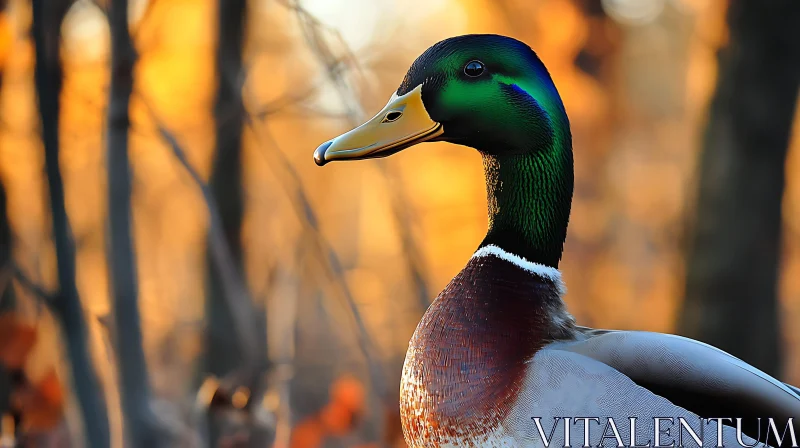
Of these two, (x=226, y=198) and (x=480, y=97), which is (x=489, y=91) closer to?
(x=480, y=97)

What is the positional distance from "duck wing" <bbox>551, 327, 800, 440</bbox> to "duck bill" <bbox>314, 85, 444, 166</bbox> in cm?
50

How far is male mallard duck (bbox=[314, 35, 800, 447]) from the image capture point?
59.8 inches

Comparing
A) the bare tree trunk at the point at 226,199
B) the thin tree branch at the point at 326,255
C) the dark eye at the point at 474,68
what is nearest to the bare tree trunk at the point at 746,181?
the thin tree branch at the point at 326,255

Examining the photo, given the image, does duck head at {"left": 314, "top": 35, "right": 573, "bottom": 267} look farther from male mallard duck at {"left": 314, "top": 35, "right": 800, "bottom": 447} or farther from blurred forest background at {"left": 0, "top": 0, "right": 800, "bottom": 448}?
blurred forest background at {"left": 0, "top": 0, "right": 800, "bottom": 448}

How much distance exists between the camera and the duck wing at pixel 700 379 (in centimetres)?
153

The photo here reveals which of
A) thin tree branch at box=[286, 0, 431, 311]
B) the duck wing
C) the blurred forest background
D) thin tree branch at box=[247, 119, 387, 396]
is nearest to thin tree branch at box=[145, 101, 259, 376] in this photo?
the blurred forest background

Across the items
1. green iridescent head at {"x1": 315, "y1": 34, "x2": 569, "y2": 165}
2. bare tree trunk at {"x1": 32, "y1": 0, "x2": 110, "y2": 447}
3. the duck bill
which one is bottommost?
bare tree trunk at {"x1": 32, "y1": 0, "x2": 110, "y2": 447}

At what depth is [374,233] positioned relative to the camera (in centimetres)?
1828

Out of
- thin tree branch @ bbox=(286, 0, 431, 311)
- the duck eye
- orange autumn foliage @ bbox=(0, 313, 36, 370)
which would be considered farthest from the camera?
orange autumn foliage @ bbox=(0, 313, 36, 370)

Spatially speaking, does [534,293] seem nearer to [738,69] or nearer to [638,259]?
[738,69]

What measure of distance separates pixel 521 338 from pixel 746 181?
3.12 m

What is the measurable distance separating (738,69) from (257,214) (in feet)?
12.7

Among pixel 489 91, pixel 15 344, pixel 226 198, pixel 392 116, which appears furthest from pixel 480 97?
pixel 226 198

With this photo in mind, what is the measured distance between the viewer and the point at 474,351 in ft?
5.28
